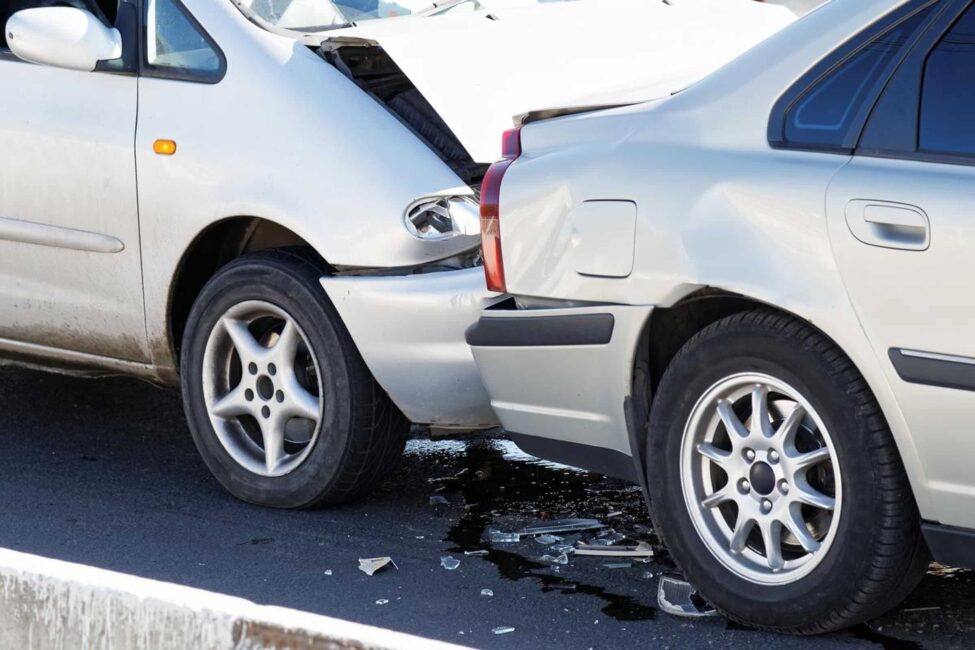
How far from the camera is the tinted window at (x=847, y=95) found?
12.6 feet

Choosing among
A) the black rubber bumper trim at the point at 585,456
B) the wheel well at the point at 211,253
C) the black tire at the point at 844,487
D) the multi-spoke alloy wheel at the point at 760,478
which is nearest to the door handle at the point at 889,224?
the black tire at the point at 844,487

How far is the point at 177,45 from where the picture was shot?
538cm

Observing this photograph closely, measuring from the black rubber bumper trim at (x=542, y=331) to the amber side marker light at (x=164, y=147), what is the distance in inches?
51.2

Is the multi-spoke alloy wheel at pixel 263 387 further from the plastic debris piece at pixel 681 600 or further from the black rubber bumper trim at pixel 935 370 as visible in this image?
the black rubber bumper trim at pixel 935 370

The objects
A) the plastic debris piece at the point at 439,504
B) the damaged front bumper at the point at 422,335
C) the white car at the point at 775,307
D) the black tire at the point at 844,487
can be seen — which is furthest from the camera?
the plastic debris piece at the point at 439,504

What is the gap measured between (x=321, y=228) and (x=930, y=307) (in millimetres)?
2054

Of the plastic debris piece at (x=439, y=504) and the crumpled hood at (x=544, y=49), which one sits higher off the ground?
the crumpled hood at (x=544, y=49)

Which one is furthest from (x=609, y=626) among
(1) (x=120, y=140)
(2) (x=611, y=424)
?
(1) (x=120, y=140)

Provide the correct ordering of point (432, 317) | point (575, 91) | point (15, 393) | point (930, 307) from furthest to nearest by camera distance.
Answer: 1. point (15, 393)
2. point (575, 91)
3. point (432, 317)
4. point (930, 307)

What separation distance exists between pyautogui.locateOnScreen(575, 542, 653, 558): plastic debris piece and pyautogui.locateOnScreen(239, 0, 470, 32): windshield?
1972 mm

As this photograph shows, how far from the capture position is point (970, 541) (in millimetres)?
3680

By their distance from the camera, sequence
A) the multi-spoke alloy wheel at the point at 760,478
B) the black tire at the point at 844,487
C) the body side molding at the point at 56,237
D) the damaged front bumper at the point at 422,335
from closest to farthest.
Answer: the black tire at the point at 844,487, the multi-spoke alloy wheel at the point at 760,478, the damaged front bumper at the point at 422,335, the body side molding at the point at 56,237

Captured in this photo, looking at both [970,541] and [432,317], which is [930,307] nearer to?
[970,541]

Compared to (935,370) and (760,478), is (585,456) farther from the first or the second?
(935,370)
